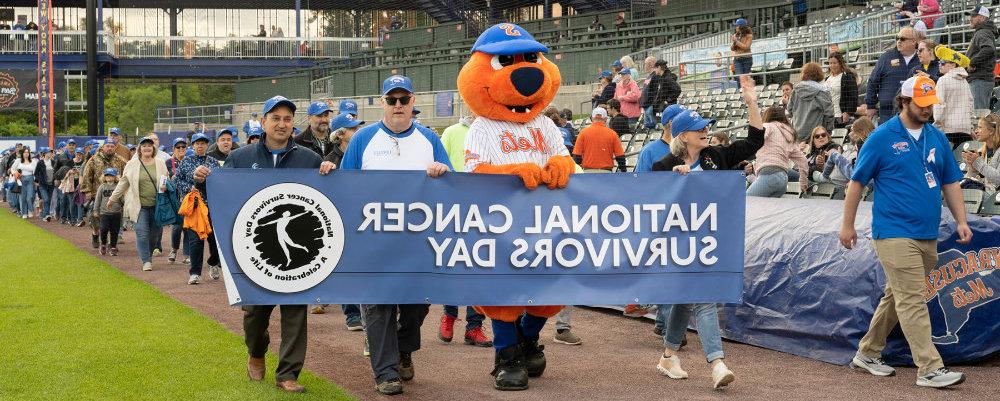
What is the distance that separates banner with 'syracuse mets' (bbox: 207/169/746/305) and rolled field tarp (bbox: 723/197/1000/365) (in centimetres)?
135

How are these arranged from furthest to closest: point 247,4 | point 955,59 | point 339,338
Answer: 1. point 247,4
2. point 955,59
3. point 339,338

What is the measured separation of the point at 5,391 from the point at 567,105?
22.5 m

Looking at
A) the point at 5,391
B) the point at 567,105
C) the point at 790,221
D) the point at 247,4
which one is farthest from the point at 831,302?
the point at 247,4

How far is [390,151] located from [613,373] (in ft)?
6.92

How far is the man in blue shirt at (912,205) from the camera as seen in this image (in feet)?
23.4

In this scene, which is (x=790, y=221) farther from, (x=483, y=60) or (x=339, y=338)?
(x=339, y=338)

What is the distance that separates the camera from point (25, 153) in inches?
1107

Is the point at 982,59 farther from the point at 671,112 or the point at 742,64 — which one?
the point at 671,112

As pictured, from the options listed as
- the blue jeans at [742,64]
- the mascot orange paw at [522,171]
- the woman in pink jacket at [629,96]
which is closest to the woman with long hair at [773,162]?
the mascot orange paw at [522,171]

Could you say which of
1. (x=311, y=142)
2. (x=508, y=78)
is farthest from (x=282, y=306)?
(x=311, y=142)

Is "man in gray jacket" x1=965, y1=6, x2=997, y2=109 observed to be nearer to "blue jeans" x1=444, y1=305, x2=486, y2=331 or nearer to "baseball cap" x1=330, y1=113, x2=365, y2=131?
"blue jeans" x1=444, y1=305, x2=486, y2=331

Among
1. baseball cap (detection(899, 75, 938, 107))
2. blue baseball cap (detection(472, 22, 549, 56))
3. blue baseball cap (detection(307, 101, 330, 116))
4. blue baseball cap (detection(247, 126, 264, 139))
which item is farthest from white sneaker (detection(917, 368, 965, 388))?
blue baseball cap (detection(247, 126, 264, 139))

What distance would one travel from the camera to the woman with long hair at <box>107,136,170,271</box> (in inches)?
574

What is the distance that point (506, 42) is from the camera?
24.1ft
